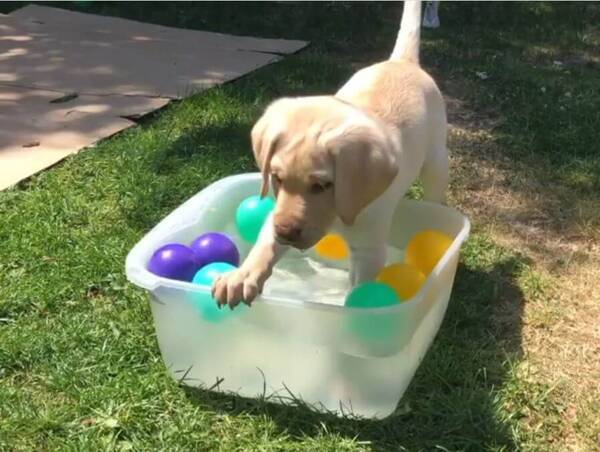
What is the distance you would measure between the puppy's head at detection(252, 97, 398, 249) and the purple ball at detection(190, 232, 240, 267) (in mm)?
665

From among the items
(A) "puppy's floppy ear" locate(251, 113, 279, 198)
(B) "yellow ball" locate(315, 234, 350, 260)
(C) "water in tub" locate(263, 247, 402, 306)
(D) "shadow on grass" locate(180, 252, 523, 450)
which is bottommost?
(C) "water in tub" locate(263, 247, 402, 306)

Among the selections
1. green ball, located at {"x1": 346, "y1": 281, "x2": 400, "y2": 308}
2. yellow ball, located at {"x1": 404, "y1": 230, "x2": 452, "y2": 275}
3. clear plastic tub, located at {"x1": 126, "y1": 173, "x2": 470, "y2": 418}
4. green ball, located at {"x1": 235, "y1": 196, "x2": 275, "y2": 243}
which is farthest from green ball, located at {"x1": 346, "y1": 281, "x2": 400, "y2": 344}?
green ball, located at {"x1": 235, "y1": 196, "x2": 275, "y2": 243}

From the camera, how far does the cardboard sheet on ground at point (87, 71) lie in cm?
423

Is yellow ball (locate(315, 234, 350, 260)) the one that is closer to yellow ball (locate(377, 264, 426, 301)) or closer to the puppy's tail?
yellow ball (locate(377, 264, 426, 301))

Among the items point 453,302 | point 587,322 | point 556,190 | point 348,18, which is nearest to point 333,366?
point 453,302

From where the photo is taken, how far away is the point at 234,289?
7.59 ft

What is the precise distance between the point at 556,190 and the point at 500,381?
1.42 m

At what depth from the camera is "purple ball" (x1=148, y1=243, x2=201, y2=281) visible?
2.67m

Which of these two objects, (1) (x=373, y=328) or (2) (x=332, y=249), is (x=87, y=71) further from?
(1) (x=373, y=328)

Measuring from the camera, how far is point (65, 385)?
2.55 metres

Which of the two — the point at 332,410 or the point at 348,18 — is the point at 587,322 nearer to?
the point at 332,410

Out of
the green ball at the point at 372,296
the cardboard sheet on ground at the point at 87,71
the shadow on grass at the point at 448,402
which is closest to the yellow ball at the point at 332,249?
the shadow on grass at the point at 448,402

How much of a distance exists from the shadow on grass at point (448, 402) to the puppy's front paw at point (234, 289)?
347mm

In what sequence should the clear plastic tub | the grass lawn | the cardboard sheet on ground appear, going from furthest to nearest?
the cardboard sheet on ground
the grass lawn
the clear plastic tub
